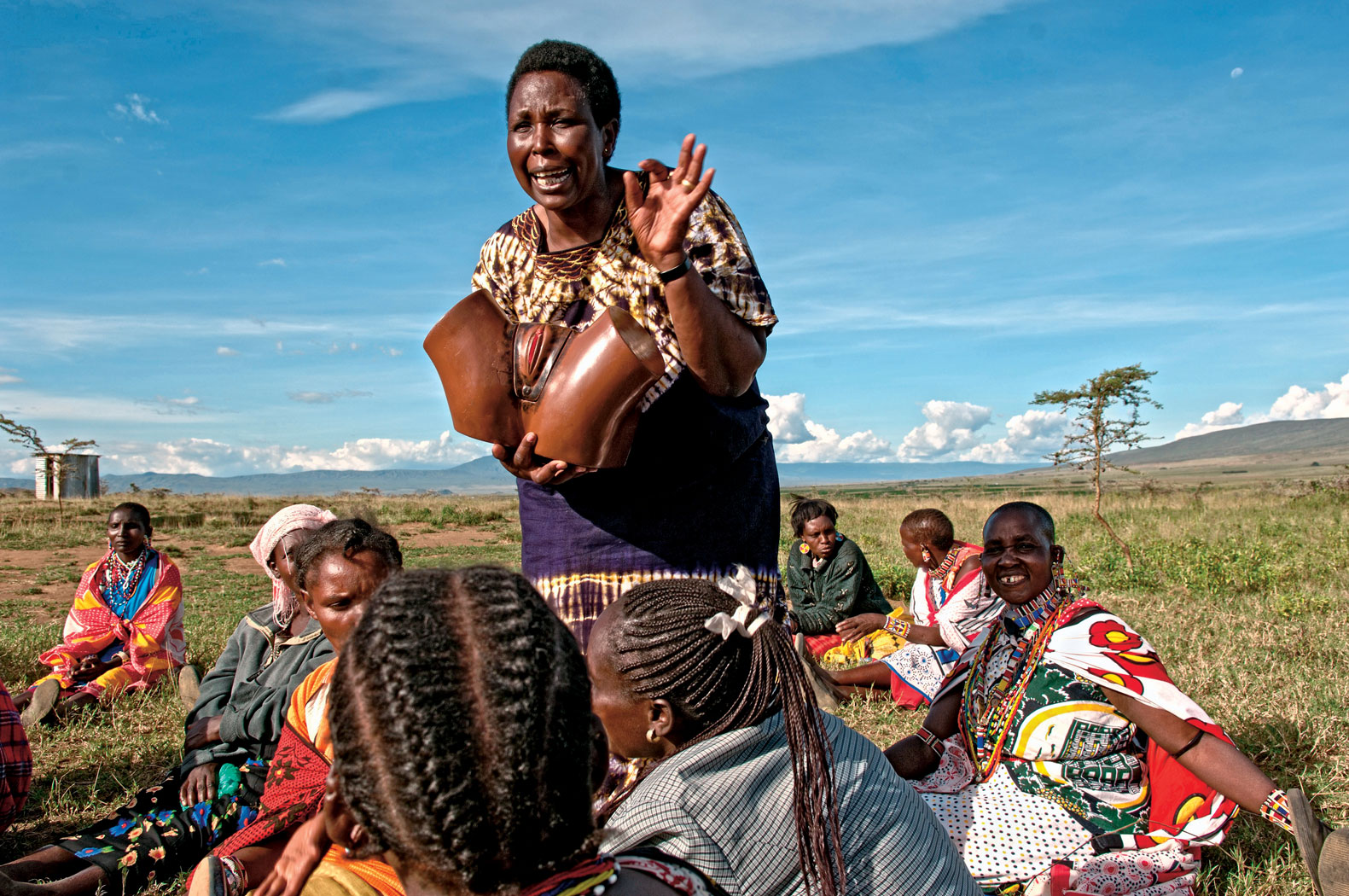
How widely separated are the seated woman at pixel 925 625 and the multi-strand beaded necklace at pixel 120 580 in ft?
13.8

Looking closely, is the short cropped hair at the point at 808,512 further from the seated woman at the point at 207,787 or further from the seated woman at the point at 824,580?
the seated woman at the point at 207,787

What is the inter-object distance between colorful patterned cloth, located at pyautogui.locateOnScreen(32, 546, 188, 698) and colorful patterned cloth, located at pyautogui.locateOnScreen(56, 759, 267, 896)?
101 inches

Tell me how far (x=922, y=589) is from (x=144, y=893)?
4.47m

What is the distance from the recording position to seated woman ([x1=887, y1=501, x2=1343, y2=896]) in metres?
2.65

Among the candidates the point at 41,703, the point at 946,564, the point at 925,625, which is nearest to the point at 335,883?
the point at 41,703

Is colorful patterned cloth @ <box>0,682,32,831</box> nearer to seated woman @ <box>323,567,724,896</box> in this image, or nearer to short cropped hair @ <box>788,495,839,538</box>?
seated woman @ <box>323,567,724,896</box>

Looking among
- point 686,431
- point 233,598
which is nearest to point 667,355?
point 686,431

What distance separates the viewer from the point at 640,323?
240cm

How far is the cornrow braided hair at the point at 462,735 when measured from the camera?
3.81 feet

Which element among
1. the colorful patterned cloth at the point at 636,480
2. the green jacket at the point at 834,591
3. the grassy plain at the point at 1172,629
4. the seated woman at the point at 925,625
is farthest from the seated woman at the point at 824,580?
the colorful patterned cloth at the point at 636,480

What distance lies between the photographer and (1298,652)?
5.40 metres

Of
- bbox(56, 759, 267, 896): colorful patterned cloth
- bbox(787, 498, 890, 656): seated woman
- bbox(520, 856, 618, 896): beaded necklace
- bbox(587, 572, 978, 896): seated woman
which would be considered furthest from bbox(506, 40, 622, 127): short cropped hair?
bbox(787, 498, 890, 656): seated woman

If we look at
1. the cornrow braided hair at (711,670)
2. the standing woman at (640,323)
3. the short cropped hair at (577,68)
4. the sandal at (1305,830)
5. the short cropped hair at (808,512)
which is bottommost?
the sandal at (1305,830)

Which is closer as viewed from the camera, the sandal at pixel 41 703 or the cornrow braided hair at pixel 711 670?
the cornrow braided hair at pixel 711 670
